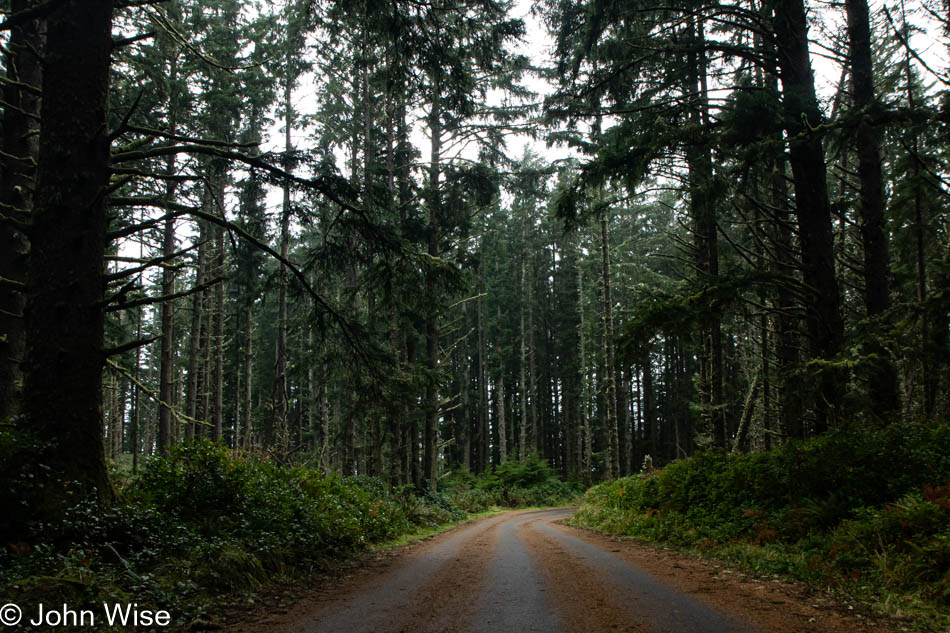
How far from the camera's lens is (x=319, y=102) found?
23484 mm

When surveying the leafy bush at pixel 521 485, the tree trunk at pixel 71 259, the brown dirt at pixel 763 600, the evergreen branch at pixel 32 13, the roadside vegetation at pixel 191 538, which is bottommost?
the leafy bush at pixel 521 485

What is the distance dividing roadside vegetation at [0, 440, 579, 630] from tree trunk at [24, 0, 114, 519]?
0.43 m

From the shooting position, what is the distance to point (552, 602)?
4789mm

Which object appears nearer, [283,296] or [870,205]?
[870,205]

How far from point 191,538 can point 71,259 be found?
3250 millimetres

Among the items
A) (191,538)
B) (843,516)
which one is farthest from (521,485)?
(191,538)

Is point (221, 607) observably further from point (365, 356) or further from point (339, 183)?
point (339, 183)

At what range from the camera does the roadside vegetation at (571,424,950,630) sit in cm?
496

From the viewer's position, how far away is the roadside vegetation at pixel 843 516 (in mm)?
4965

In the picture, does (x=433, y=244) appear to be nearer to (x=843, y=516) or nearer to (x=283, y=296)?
(x=283, y=296)

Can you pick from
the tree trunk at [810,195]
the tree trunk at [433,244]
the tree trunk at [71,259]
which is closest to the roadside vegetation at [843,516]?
the tree trunk at [810,195]

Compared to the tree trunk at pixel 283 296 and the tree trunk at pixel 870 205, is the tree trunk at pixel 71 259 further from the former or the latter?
Result: the tree trunk at pixel 870 205

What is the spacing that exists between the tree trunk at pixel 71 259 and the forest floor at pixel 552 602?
2499mm

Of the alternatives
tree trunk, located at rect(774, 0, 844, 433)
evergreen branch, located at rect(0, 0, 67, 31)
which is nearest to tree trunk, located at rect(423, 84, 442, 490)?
tree trunk, located at rect(774, 0, 844, 433)
